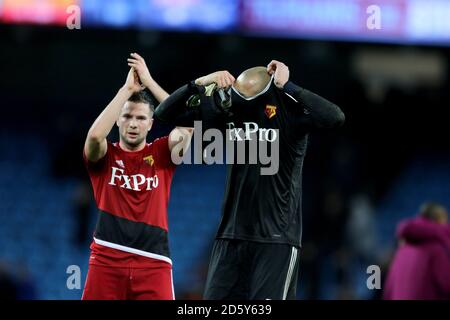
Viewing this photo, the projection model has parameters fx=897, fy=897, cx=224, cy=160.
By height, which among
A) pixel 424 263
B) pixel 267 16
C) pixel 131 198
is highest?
pixel 267 16

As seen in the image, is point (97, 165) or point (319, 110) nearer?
point (319, 110)

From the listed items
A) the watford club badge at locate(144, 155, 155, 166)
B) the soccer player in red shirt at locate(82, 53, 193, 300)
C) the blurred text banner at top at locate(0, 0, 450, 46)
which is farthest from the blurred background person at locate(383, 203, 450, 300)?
the blurred text banner at top at locate(0, 0, 450, 46)

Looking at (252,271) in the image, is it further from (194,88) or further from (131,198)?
(194,88)

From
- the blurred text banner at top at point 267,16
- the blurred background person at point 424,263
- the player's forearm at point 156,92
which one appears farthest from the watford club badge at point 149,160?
the blurred text banner at top at point 267,16

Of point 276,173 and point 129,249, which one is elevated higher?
point 276,173

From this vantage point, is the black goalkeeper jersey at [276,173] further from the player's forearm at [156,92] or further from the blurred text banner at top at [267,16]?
the blurred text banner at top at [267,16]

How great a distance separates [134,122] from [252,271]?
4.20ft

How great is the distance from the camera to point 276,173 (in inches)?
211

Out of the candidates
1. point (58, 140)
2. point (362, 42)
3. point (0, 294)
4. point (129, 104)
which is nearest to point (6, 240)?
point (58, 140)

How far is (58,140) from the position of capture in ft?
47.5

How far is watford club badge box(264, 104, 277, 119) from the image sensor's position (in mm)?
5445

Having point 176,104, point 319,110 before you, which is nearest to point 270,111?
point 319,110

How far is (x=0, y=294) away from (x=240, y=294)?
4616 mm

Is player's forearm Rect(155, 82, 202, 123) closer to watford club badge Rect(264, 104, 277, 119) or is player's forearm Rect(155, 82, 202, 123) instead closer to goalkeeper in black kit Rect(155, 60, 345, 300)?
goalkeeper in black kit Rect(155, 60, 345, 300)
